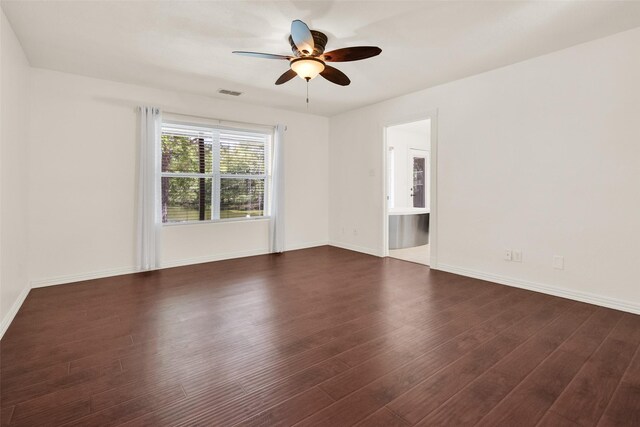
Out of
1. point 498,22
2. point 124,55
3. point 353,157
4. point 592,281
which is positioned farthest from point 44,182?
point 592,281

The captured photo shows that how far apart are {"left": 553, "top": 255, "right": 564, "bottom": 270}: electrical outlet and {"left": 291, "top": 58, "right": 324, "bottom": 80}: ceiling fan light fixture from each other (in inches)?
120

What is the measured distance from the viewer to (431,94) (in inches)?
173

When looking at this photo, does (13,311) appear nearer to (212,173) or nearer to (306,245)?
(212,173)

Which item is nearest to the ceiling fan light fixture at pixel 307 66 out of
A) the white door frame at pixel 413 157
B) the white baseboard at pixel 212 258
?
the white baseboard at pixel 212 258

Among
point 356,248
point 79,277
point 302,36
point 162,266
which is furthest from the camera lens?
point 356,248

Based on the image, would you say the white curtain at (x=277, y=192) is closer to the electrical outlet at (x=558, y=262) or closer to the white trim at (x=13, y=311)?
the white trim at (x=13, y=311)

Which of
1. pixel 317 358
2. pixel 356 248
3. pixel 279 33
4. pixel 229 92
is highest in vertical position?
pixel 229 92

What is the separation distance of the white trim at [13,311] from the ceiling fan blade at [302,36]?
A: 316 cm

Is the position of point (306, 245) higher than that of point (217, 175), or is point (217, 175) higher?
point (217, 175)

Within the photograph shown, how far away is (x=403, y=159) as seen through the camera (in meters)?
7.94

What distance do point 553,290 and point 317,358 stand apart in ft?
9.04

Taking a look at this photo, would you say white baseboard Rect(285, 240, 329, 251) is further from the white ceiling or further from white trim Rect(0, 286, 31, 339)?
white trim Rect(0, 286, 31, 339)

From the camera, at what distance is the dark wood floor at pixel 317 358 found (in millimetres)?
1610

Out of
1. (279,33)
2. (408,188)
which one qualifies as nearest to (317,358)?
(279,33)
